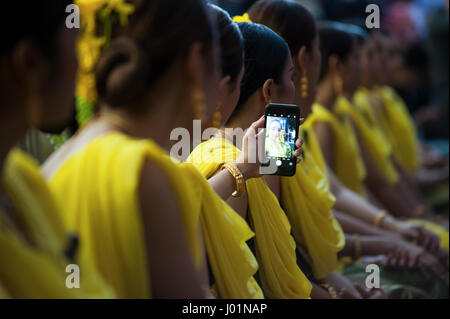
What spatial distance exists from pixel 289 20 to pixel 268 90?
0.28 metres

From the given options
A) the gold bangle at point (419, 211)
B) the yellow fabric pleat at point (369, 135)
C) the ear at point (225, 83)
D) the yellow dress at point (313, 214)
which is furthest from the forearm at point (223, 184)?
the gold bangle at point (419, 211)

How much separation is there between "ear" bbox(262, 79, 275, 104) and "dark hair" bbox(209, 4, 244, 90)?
0.17 meters

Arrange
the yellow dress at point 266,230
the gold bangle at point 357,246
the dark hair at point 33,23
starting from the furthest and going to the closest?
the gold bangle at point 357,246 → the yellow dress at point 266,230 → the dark hair at point 33,23

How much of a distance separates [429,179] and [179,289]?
3784mm

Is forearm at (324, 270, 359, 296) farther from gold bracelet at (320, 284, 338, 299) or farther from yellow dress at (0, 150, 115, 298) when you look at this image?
yellow dress at (0, 150, 115, 298)

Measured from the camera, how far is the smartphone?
1.52 m

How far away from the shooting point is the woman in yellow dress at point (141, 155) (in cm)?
98

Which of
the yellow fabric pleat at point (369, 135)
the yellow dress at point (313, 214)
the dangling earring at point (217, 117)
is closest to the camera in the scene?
the dangling earring at point (217, 117)

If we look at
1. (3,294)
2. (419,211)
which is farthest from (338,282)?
(419,211)

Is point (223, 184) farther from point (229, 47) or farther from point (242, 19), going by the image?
point (242, 19)

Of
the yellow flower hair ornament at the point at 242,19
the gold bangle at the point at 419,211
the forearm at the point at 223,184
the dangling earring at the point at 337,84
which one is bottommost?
the gold bangle at the point at 419,211

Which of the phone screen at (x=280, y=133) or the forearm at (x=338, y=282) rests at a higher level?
the phone screen at (x=280, y=133)

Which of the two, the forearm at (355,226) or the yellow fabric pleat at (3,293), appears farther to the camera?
the forearm at (355,226)

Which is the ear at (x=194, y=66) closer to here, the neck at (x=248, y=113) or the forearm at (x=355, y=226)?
the neck at (x=248, y=113)
